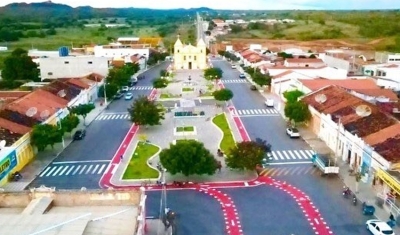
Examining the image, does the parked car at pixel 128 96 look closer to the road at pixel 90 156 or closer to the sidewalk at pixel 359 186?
the road at pixel 90 156

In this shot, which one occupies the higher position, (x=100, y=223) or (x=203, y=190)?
(x=100, y=223)

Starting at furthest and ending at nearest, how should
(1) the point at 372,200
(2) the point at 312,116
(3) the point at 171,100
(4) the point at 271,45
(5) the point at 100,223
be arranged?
(4) the point at 271,45, (3) the point at 171,100, (2) the point at 312,116, (1) the point at 372,200, (5) the point at 100,223

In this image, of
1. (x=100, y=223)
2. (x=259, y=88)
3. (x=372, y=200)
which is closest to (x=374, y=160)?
(x=372, y=200)

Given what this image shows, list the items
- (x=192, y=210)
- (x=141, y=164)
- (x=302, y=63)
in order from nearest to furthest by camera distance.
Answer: (x=192, y=210), (x=141, y=164), (x=302, y=63)

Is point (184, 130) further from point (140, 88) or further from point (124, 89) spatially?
point (140, 88)

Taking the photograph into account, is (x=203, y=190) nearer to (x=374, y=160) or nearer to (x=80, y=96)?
(x=374, y=160)

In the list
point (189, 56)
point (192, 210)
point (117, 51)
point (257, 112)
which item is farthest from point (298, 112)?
point (117, 51)

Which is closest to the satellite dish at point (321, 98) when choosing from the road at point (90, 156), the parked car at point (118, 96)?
the road at point (90, 156)
